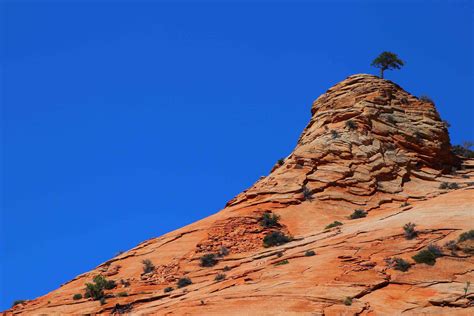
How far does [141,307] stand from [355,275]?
11.3m

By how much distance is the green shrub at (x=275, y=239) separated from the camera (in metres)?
39.3

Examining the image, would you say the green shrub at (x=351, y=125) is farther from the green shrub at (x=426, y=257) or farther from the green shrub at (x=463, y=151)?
the green shrub at (x=426, y=257)

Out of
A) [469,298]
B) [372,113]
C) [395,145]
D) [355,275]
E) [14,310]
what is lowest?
[469,298]

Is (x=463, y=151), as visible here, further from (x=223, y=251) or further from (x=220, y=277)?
(x=220, y=277)

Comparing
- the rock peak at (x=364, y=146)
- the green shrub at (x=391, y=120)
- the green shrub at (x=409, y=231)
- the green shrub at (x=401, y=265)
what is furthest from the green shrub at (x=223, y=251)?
the green shrub at (x=391, y=120)

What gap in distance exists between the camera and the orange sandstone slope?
28.2 metres

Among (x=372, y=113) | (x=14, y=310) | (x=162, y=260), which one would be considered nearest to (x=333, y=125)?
(x=372, y=113)

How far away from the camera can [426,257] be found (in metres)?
29.9

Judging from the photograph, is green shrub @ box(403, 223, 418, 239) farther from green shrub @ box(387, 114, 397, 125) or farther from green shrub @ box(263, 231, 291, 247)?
green shrub @ box(387, 114, 397, 125)

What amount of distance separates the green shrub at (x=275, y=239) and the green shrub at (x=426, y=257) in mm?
10592

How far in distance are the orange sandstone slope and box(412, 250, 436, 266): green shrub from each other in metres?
0.29

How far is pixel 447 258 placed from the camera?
29953 millimetres

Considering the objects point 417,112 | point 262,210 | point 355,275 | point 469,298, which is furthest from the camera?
point 417,112

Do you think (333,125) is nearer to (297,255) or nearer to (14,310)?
(297,255)
